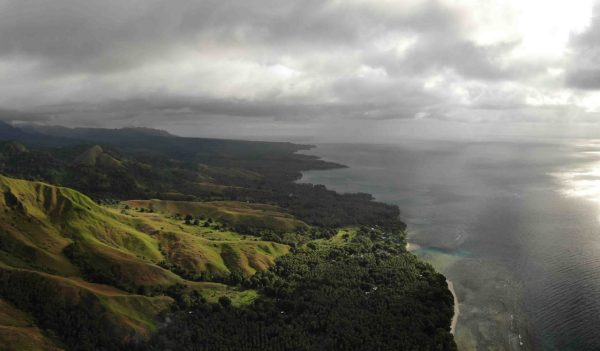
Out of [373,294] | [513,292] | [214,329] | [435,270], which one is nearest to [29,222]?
[214,329]

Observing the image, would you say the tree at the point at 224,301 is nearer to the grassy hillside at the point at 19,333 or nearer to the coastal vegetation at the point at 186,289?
the coastal vegetation at the point at 186,289

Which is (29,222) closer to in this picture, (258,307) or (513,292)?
(258,307)

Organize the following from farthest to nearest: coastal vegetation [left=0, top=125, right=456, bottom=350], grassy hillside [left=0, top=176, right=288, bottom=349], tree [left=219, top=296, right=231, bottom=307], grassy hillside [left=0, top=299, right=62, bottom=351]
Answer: tree [left=219, top=296, right=231, bottom=307]
grassy hillside [left=0, top=176, right=288, bottom=349]
coastal vegetation [left=0, top=125, right=456, bottom=350]
grassy hillside [left=0, top=299, right=62, bottom=351]

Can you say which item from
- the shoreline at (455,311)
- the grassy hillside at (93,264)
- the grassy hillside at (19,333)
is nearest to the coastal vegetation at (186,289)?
the grassy hillside at (19,333)

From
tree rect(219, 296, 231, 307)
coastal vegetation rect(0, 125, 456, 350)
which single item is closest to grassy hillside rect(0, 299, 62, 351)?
coastal vegetation rect(0, 125, 456, 350)

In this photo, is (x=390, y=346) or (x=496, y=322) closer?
(x=390, y=346)

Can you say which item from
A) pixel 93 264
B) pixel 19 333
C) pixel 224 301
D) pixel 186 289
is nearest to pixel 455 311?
pixel 224 301

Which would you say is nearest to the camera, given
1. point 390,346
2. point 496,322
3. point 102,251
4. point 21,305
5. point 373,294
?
point 390,346

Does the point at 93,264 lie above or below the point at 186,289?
above

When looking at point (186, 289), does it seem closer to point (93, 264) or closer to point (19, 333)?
point (93, 264)

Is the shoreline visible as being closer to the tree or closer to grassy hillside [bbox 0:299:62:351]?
the tree

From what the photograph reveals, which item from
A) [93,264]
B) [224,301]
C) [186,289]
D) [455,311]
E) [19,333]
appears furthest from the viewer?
[93,264]
